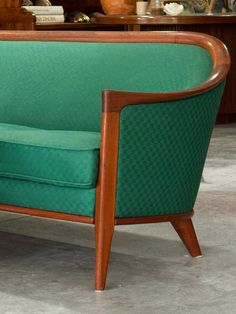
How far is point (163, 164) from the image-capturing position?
361 cm

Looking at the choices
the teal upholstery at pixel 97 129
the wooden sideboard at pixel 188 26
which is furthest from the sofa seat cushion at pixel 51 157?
the wooden sideboard at pixel 188 26

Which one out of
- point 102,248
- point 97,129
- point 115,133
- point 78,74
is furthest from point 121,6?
point 102,248

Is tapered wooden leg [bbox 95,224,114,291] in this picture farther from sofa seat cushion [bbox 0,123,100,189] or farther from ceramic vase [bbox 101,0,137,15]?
ceramic vase [bbox 101,0,137,15]

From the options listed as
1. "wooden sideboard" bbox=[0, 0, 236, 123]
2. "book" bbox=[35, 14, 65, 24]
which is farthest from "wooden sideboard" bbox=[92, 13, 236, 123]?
"book" bbox=[35, 14, 65, 24]

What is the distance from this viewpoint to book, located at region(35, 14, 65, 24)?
7.92 metres

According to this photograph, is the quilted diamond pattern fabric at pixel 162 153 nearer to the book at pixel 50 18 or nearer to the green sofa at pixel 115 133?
the green sofa at pixel 115 133

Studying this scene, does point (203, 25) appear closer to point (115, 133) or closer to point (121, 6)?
point (121, 6)

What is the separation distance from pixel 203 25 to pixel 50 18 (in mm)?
1405

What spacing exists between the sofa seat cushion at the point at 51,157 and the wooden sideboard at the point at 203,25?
13.4 feet

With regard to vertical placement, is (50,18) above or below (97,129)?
below

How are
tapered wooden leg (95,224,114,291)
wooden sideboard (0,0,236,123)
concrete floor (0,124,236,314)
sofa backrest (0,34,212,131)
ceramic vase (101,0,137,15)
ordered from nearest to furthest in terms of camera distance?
concrete floor (0,124,236,314)
tapered wooden leg (95,224,114,291)
sofa backrest (0,34,212,131)
wooden sideboard (0,0,236,123)
ceramic vase (101,0,137,15)

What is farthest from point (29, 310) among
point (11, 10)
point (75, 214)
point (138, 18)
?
point (138, 18)

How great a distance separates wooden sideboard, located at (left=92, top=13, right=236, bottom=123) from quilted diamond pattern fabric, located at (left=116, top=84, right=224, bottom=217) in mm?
4106

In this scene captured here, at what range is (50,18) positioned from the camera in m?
8.12
